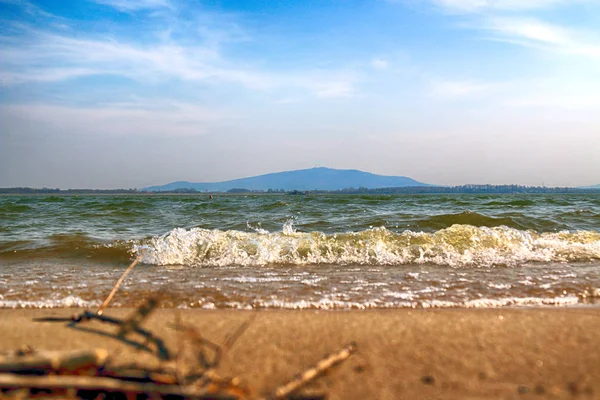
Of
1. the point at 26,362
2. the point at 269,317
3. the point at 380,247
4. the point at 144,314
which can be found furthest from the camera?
the point at 380,247

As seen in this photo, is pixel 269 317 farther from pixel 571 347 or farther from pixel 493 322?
pixel 571 347

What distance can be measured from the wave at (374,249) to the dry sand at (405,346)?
2.85 metres

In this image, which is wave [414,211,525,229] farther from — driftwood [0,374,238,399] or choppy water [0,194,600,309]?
driftwood [0,374,238,399]

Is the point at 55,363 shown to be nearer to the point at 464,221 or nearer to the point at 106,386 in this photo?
the point at 106,386

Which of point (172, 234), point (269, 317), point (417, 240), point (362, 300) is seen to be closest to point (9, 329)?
point (269, 317)

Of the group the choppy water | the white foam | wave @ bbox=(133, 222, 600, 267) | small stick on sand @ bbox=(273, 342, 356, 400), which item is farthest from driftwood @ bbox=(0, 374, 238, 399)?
wave @ bbox=(133, 222, 600, 267)

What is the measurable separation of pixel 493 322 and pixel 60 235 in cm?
828

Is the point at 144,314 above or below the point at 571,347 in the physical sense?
above

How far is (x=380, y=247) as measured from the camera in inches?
264

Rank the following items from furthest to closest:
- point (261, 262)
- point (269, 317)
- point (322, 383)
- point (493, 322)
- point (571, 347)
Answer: point (261, 262) < point (269, 317) < point (493, 322) < point (571, 347) < point (322, 383)

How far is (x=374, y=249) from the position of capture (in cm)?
665

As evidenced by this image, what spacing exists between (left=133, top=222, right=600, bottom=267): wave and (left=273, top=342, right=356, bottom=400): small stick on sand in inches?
154

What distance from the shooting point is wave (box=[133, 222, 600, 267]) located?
6203 millimetres

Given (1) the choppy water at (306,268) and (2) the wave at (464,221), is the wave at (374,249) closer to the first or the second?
(1) the choppy water at (306,268)
